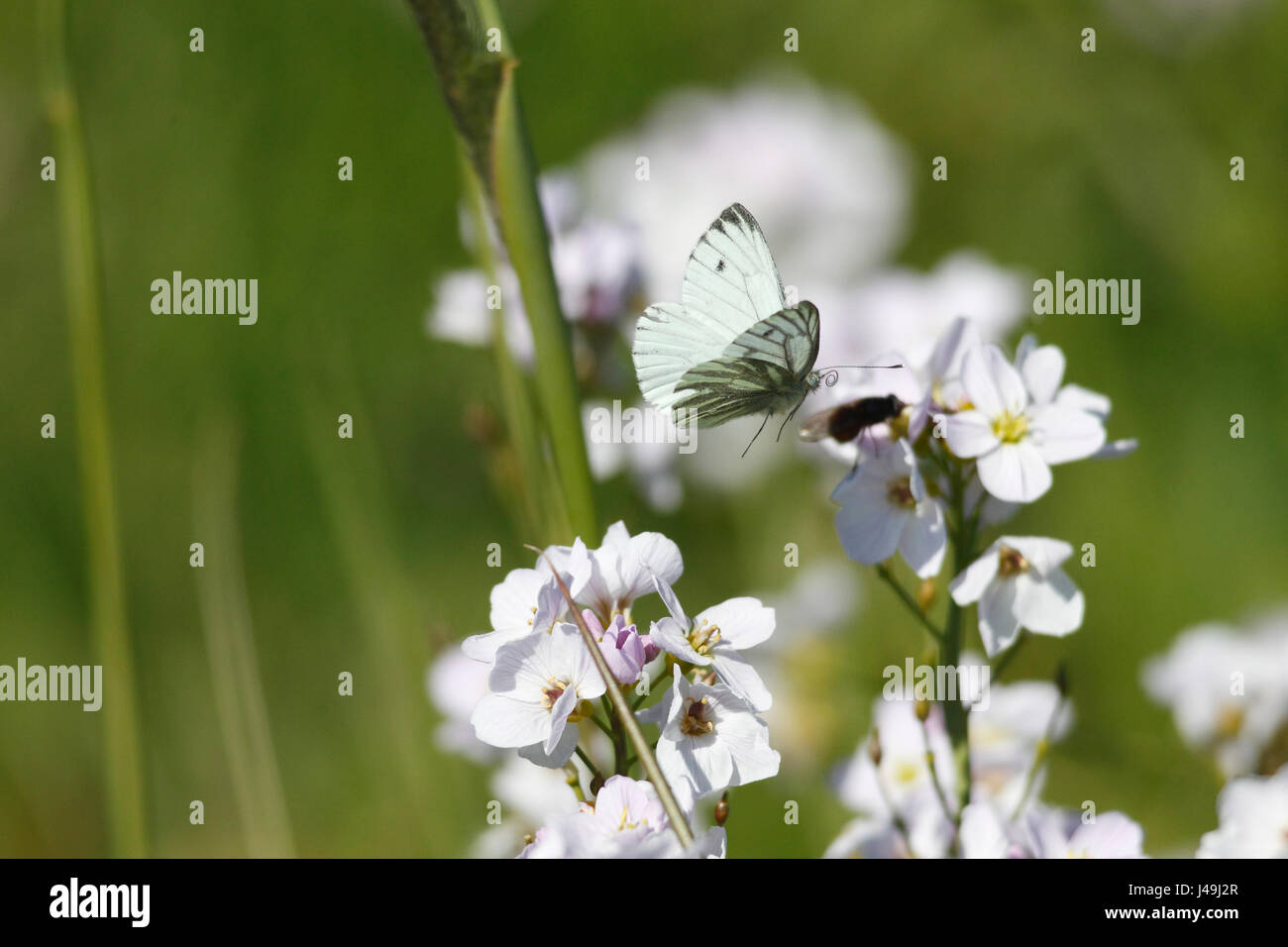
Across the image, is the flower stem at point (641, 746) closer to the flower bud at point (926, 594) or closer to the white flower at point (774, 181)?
the flower bud at point (926, 594)

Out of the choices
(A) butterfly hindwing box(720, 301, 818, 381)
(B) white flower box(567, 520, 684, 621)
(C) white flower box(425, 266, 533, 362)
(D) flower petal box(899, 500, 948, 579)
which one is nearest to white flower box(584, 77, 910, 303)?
(C) white flower box(425, 266, 533, 362)

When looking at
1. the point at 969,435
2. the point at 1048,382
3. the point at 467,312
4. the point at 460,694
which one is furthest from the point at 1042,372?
the point at 467,312

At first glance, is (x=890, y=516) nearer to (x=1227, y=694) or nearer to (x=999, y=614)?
(x=999, y=614)

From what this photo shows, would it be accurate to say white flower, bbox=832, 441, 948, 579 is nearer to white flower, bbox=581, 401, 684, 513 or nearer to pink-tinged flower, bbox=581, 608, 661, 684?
pink-tinged flower, bbox=581, 608, 661, 684

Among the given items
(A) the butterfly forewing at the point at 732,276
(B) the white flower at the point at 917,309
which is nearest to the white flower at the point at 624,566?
(A) the butterfly forewing at the point at 732,276
